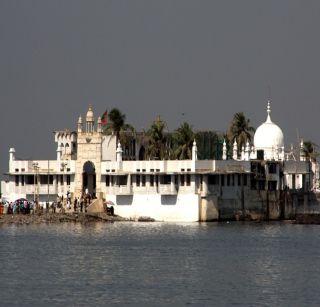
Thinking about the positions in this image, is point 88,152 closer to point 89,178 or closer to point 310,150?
point 89,178

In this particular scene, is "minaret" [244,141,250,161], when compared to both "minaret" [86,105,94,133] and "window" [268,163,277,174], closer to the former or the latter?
"window" [268,163,277,174]

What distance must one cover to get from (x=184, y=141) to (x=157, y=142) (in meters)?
2.59

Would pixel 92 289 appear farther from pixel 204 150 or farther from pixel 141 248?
pixel 204 150

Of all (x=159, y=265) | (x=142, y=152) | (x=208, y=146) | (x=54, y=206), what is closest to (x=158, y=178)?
(x=54, y=206)

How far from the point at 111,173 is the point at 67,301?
60384 millimetres

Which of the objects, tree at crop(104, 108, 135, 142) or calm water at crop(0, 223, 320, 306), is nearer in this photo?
calm water at crop(0, 223, 320, 306)

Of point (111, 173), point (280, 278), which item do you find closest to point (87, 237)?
point (111, 173)

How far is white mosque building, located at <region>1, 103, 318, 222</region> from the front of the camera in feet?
398

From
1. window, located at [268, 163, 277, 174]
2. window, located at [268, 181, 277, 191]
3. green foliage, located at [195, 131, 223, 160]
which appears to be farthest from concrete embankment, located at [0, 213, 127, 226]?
window, located at [268, 163, 277, 174]

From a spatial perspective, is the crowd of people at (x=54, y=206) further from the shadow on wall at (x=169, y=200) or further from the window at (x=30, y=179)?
the shadow on wall at (x=169, y=200)

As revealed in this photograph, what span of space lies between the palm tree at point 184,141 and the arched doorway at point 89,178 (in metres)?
7.64

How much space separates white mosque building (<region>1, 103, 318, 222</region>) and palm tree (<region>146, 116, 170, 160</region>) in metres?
2.12

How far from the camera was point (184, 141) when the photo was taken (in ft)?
422

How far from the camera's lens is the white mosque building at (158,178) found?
121m
